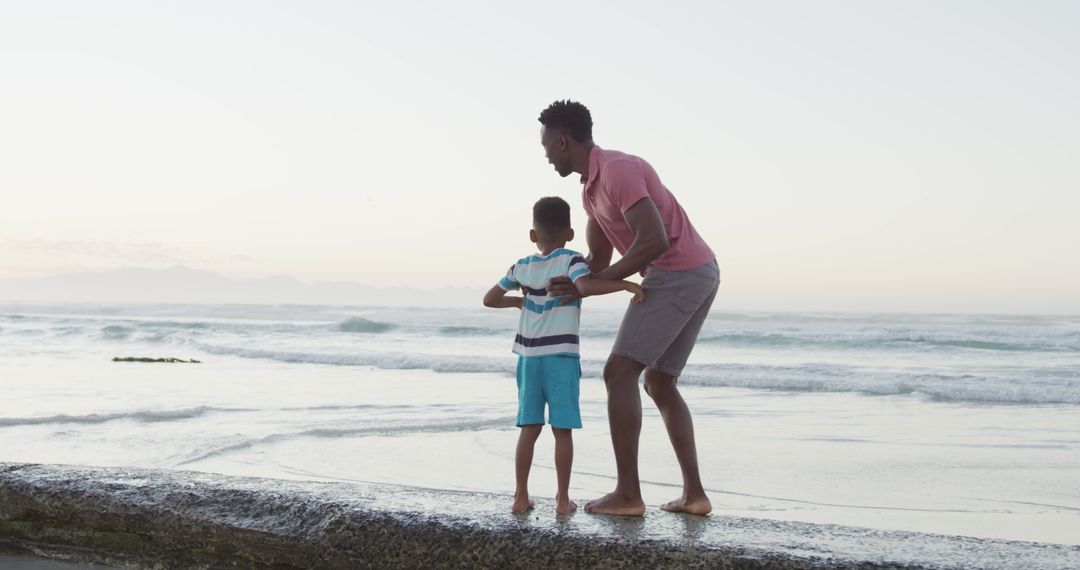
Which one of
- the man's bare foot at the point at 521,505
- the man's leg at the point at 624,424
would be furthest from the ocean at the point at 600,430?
the man's bare foot at the point at 521,505

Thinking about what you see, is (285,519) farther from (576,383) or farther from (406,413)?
(406,413)

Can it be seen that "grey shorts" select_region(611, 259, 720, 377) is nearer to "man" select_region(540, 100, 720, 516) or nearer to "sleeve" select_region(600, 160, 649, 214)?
"man" select_region(540, 100, 720, 516)

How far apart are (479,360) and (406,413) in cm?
701

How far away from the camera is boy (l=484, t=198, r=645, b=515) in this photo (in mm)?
3373

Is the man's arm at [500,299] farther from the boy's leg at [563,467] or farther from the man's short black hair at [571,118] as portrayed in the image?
the man's short black hair at [571,118]

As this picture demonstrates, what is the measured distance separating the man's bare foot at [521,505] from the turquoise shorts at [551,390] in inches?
10.8

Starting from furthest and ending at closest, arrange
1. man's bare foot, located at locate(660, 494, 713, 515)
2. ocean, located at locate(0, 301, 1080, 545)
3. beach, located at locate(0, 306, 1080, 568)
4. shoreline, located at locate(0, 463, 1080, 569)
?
ocean, located at locate(0, 301, 1080, 545) → beach, located at locate(0, 306, 1080, 568) → man's bare foot, located at locate(660, 494, 713, 515) → shoreline, located at locate(0, 463, 1080, 569)

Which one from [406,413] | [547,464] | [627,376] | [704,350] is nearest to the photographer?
[627,376]

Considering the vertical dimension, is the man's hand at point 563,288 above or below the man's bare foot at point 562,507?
above

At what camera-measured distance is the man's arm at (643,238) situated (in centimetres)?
334

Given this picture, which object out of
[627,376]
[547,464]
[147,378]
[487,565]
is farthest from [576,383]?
[147,378]

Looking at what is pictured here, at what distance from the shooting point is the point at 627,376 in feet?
11.6

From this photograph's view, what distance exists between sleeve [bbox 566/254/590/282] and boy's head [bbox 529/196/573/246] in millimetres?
105

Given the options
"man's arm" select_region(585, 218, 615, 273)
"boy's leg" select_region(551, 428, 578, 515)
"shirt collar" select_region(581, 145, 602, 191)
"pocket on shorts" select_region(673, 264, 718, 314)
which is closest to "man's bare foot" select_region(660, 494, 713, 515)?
"boy's leg" select_region(551, 428, 578, 515)
